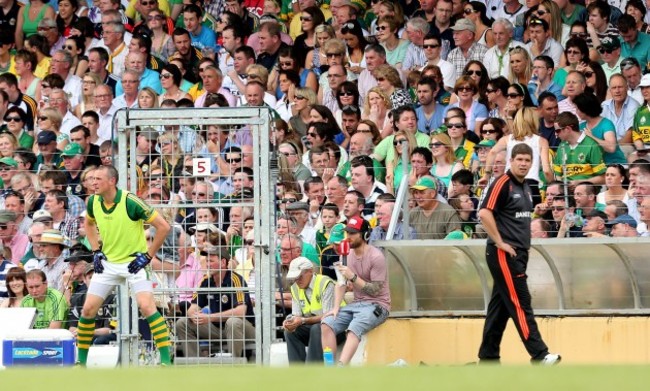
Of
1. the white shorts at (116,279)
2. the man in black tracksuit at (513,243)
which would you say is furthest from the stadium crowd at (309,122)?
the man in black tracksuit at (513,243)

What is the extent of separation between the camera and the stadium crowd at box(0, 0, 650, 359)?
50.9 feet

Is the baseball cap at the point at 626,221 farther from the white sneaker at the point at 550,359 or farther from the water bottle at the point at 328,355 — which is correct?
the water bottle at the point at 328,355

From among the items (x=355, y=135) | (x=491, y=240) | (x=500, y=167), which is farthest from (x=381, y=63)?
(x=491, y=240)

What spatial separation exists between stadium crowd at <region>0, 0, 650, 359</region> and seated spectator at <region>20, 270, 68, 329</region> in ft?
0.06

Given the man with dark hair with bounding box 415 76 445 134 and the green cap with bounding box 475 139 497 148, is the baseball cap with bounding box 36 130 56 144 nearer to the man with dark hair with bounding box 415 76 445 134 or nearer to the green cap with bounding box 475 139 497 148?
the man with dark hair with bounding box 415 76 445 134

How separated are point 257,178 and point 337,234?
99 cm

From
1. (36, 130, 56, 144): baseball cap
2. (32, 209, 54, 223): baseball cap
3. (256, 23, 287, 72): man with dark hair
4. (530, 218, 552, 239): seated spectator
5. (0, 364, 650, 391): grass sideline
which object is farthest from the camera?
(256, 23, 287, 72): man with dark hair

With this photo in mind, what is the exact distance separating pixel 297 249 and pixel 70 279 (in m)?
2.37

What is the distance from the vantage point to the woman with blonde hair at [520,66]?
59.3ft

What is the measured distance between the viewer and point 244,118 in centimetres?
1511

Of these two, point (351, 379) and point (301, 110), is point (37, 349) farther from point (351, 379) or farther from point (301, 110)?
point (351, 379)

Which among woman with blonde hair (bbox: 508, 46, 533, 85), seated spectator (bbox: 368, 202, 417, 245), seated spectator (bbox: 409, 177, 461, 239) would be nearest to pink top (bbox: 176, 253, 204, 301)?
seated spectator (bbox: 368, 202, 417, 245)

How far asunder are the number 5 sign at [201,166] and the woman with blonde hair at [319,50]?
564 centimetres

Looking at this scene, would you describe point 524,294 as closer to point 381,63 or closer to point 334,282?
point 334,282
